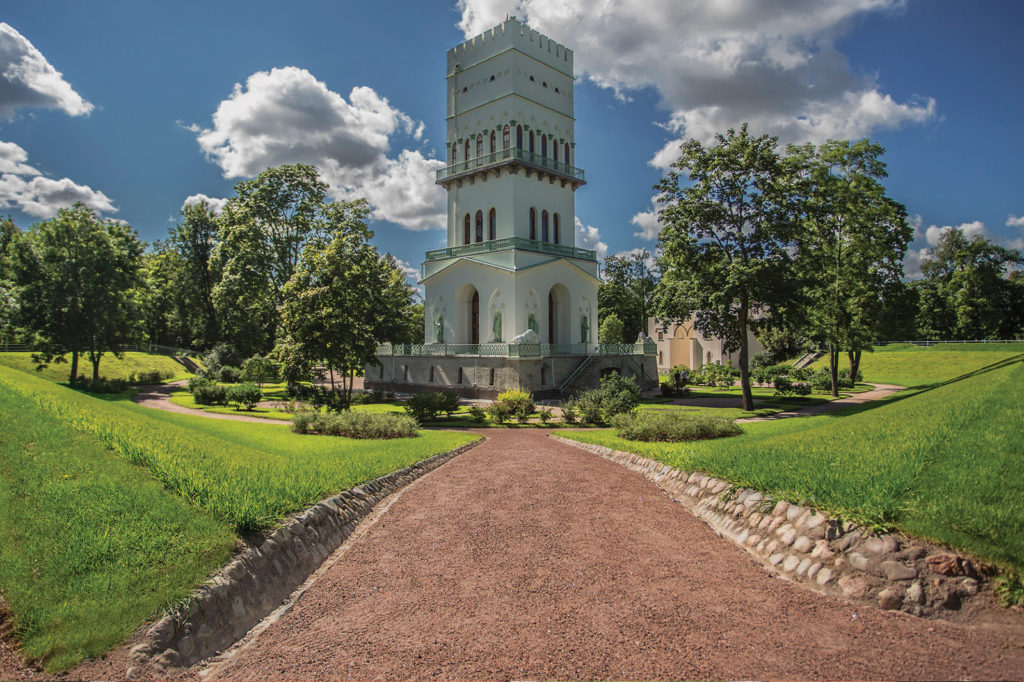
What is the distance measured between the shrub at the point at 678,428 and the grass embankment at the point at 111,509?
314 inches

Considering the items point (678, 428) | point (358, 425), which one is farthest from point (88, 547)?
point (678, 428)

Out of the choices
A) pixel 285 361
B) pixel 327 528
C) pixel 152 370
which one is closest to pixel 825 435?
pixel 327 528

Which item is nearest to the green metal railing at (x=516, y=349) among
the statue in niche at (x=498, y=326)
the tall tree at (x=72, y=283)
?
the statue in niche at (x=498, y=326)

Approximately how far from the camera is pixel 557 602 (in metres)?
6.27

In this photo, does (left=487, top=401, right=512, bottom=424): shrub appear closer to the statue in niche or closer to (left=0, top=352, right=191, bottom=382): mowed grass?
the statue in niche

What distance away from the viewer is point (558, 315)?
39875 mm

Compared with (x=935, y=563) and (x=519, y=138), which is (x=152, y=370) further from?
(x=935, y=563)

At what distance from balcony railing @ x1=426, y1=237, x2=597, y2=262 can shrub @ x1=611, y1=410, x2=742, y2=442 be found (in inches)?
832

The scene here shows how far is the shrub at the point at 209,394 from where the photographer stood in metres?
29.7

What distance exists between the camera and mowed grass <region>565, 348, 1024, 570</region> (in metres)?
6.36

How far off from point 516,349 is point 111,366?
33520 mm

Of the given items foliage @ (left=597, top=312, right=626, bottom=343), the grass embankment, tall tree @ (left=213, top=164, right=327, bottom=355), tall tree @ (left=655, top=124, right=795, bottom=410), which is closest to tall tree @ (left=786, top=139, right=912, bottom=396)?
tall tree @ (left=655, top=124, right=795, bottom=410)

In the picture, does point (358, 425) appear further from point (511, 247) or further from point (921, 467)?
point (511, 247)

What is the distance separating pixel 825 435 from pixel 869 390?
94.2 ft
